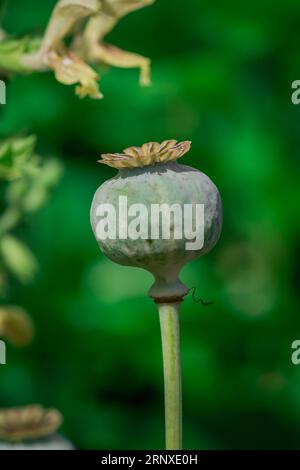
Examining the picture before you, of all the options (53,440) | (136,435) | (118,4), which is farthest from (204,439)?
(118,4)

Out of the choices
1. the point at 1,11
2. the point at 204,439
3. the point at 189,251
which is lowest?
the point at 189,251

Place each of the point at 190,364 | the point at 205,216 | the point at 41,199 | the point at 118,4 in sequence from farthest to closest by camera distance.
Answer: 1. the point at 190,364
2. the point at 41,199
3. the point at 118,4
4. the point at 205,216

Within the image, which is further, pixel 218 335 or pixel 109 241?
pixel 218 335

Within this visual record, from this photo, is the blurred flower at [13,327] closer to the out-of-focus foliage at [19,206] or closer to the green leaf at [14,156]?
the out-of-focus foliage at [19,206]

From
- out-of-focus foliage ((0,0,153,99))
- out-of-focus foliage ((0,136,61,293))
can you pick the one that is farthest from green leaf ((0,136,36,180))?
out-of-focus foliage ((0,136,61,293))

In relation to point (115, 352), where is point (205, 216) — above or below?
below

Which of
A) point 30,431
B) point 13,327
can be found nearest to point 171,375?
point 30,431

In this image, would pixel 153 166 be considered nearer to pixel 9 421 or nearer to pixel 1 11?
pixel 1 11
